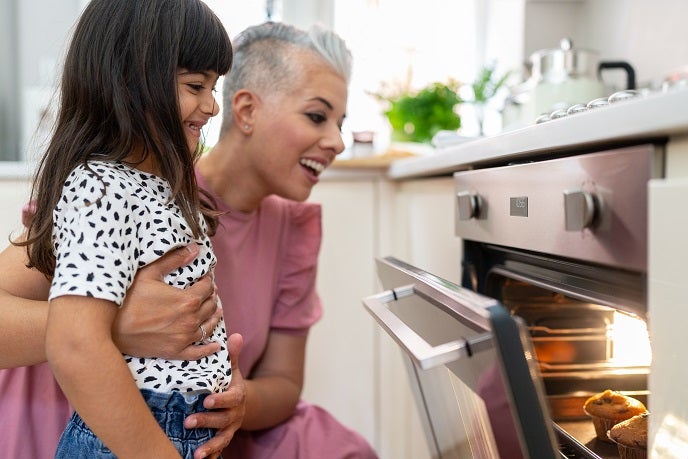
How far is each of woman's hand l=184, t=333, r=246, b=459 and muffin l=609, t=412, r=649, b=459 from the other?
0.47 m

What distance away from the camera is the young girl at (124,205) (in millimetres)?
815

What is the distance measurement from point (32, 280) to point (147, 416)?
1.15ft

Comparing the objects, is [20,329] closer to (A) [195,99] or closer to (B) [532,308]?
(A) [195,99]

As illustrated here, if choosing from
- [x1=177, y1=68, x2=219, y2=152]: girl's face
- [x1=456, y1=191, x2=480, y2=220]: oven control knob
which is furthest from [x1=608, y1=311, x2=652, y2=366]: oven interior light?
[x1=177, y1=68, x2=219, y2=152]: girl's face

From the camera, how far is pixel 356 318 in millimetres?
1979

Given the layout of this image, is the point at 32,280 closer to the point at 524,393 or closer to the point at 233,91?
the point at 233,91

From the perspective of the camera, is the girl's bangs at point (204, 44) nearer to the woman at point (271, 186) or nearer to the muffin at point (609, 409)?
the woman at point (271, 186)

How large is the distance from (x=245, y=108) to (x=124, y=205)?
1.98 feet

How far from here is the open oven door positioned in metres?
0.68

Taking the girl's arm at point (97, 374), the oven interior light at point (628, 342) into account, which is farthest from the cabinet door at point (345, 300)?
the girl's arm at point (97, 374)

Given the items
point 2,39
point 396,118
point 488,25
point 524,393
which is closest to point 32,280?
point 524,393

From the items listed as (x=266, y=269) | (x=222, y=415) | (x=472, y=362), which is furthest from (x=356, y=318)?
(x=472, y=362)

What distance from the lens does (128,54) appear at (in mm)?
930

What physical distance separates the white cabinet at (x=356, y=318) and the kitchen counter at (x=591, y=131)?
756 mm
